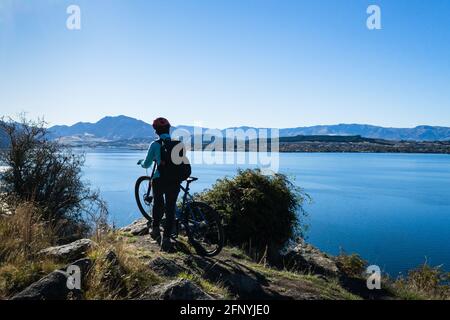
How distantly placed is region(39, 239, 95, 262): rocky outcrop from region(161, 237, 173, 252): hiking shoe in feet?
6.56

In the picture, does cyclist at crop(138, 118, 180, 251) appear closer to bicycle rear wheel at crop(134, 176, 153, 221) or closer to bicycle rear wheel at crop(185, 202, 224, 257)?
bicycle rear wheel at crop(185, 202, 224, 257)

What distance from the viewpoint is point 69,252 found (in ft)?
22.5

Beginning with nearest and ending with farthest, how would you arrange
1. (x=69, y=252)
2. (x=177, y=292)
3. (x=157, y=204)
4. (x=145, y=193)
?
(x=177, y=292)
(x=69, y=252)
(x=157, y=204)
(x=145, y=193)

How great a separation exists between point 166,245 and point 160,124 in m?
2.58

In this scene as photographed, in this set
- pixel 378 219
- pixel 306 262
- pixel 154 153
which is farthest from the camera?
pixel 378 219

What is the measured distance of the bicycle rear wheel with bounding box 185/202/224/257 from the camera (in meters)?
9.25

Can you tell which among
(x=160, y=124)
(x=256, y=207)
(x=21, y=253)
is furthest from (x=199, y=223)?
(x=256, y=207)

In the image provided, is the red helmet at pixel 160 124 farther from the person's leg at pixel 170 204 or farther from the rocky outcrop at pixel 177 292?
the rocky outcrop at pixel 177 292

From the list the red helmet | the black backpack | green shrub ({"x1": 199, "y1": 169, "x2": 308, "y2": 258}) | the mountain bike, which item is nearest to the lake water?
green shrub ({"x1": 199, "y1": 169, "x2": 308, "y2": 258})

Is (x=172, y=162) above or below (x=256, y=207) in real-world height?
above

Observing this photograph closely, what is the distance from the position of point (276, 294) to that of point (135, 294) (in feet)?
9.51

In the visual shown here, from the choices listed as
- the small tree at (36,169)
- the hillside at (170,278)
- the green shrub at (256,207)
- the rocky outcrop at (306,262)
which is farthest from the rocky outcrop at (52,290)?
the small tree at (36,169)

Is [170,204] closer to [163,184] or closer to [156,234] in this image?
[163,184]
